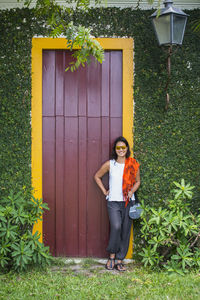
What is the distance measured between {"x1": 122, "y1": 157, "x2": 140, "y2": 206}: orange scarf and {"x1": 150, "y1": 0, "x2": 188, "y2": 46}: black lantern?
150 cm

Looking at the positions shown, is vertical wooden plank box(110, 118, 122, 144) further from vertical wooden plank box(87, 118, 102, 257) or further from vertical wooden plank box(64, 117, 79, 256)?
vertical wooden plank box(64, 117, 79, 256)

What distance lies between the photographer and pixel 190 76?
400 centimetres

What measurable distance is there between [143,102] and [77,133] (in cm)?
100

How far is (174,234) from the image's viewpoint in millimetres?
3715

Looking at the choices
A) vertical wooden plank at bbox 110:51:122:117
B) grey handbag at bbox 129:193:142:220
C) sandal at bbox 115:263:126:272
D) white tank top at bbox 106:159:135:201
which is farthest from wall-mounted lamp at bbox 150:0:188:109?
sandal at bbox 115:263:126:272

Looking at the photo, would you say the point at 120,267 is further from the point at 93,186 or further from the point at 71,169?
the point at 71,169

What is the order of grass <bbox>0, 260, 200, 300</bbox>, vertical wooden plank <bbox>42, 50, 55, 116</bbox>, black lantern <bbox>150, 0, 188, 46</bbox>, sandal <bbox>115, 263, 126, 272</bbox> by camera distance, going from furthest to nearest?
vertical wooden plank <bbox>42, 50, 55, 116</bbox> → sandal <bbox>115, 263, 126, 272</bbox> → black lantern <bbox>150, 0, 188, 46</bbox> → grass <bbox>0, 260, 200, 300</bbox>

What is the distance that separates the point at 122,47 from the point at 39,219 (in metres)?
2.53

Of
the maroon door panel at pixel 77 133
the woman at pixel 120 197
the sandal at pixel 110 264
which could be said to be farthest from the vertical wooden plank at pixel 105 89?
the sandal at pixel 110 264

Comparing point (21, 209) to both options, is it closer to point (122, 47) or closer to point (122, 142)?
point (122, 142)

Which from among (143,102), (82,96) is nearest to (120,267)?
(143,102)

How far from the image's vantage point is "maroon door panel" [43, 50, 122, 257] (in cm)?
415

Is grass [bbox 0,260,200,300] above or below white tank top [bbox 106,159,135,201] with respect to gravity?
below

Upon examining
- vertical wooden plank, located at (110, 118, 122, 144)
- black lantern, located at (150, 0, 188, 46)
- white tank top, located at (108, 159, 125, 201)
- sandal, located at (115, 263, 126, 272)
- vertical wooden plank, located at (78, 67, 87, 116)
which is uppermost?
black lantern, located at (150, 0, 188, 46)
